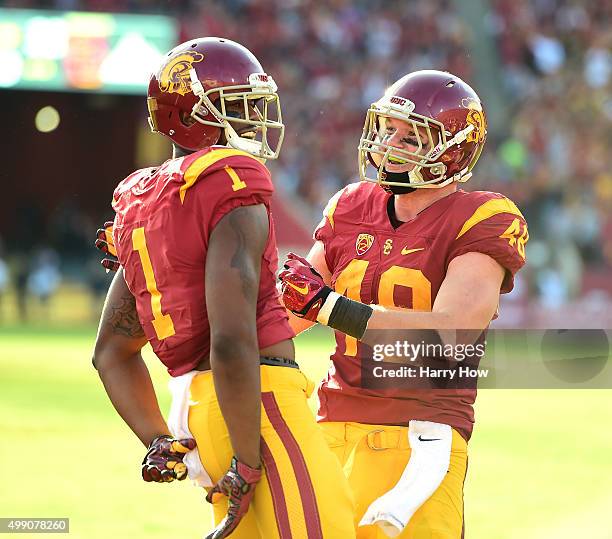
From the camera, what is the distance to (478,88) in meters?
19.2

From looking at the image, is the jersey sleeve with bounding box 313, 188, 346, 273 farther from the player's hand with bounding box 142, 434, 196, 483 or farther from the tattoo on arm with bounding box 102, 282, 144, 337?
the player's hand with bounding box 142, 434, 196, 483

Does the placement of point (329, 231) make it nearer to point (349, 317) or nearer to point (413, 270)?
point (413, 270)

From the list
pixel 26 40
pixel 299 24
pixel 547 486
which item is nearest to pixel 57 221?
pixel 26 40

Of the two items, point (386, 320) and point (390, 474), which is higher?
point (386, 320)

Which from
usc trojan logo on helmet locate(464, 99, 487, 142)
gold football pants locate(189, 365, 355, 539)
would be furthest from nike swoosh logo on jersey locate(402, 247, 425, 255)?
gold football pants locate(189, 365, 355, 539)

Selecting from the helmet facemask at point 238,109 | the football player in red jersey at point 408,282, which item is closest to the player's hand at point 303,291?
the football player in red jersey at point 408,282

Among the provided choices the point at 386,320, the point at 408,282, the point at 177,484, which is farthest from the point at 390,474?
the point at 177,484

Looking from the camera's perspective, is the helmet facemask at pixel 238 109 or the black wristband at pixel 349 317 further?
the black wristband at pixel 349 317

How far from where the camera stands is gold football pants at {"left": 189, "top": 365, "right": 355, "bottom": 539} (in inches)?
105

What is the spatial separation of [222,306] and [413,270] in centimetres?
97

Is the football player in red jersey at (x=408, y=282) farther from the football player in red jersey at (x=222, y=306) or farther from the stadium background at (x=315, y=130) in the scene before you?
the stadium background at (x=315, y=130)

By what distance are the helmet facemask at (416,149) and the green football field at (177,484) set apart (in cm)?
242

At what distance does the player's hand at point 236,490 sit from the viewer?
267cm

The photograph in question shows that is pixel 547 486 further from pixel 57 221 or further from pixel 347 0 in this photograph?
pixel 347 0
